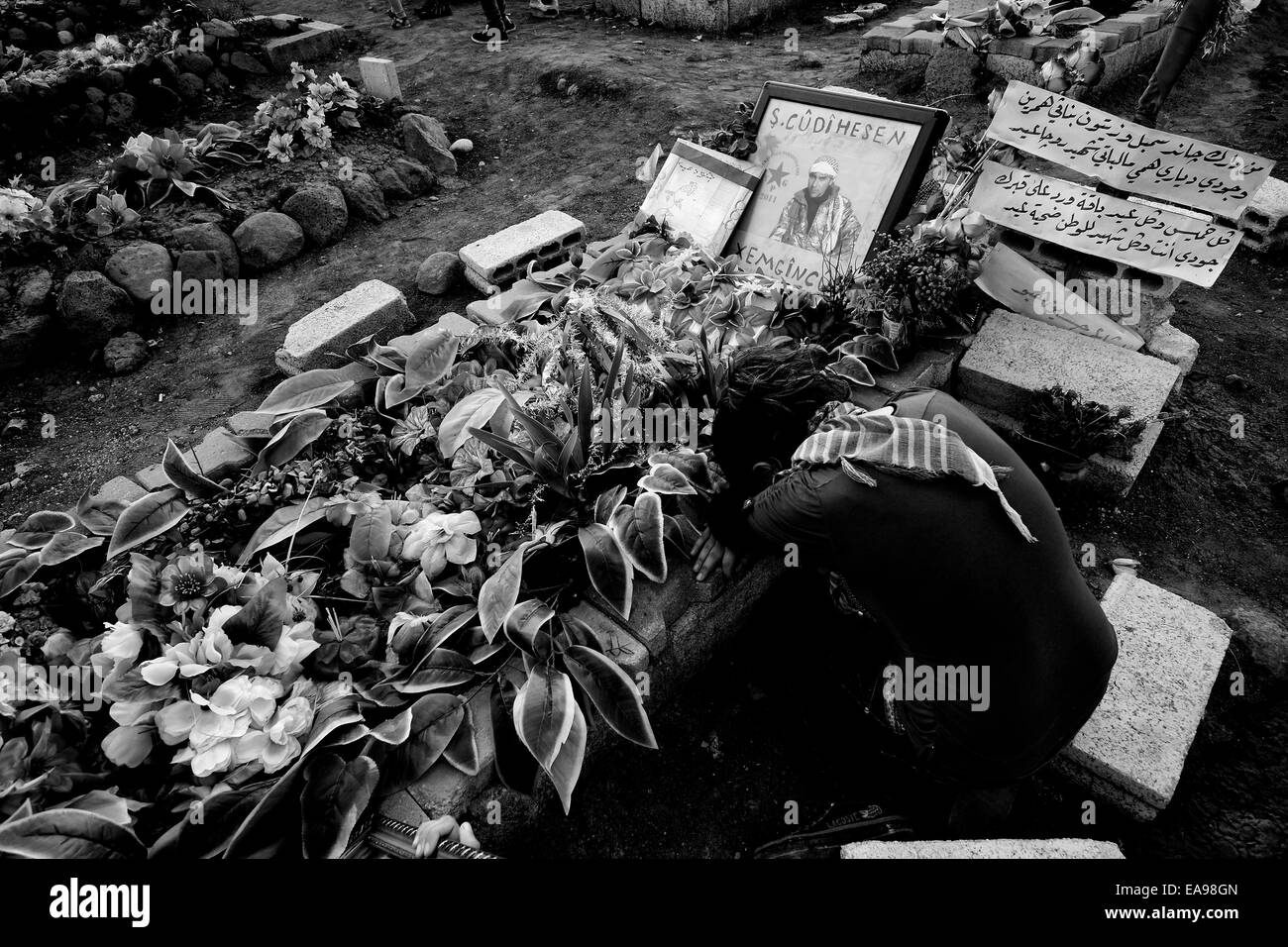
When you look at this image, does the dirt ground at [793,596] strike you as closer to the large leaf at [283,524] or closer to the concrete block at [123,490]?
the concrete block at [123,490]

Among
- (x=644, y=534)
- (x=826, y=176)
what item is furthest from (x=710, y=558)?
(x=826, y=176)

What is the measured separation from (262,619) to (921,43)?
20.5 ft

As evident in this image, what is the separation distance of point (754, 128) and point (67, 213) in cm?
458

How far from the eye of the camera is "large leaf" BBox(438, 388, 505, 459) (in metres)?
2.51

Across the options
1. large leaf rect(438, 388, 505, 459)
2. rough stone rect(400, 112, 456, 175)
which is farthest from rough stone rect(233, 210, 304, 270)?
large leaf rect(438, 388, 505, 459)

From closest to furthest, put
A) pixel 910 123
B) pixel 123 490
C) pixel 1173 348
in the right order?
1. pixel 123 490
2. pixel 910 123
3. pixel 1173 348

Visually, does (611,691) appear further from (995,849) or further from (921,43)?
(921,43)

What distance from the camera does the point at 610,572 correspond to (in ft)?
6.56

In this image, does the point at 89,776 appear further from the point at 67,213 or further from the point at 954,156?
the point at 67,213

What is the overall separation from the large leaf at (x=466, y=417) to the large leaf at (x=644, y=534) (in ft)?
2.38

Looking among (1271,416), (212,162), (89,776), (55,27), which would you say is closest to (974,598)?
(89,776)

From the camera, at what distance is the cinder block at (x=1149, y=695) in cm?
194

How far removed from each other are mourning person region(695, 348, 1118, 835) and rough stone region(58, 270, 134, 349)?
4463 millimetres

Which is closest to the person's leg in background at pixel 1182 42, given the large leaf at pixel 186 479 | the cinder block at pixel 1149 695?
the cinder block at pixel 1149 695
